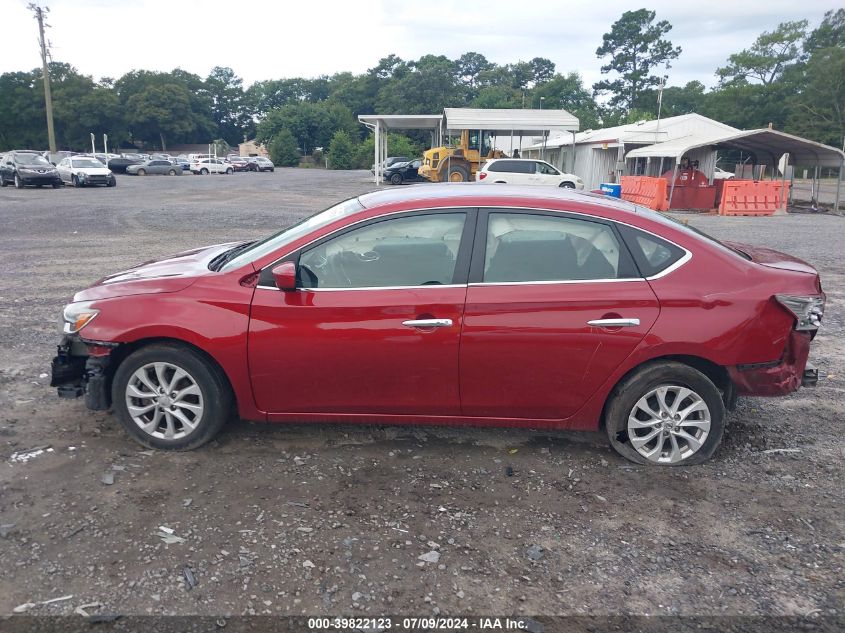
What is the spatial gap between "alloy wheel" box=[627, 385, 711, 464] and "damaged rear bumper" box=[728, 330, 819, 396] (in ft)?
0.93

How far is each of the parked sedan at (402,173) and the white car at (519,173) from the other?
11931 millimetres

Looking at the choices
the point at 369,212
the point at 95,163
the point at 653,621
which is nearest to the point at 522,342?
the point at 369,212

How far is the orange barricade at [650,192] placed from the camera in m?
24.5

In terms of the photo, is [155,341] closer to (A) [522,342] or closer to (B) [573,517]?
(A) [522,342]

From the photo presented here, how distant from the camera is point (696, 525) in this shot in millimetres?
3625

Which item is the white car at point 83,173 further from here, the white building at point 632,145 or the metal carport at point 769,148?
the metal carport at point 769,148

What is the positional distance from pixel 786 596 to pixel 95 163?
35.4 m

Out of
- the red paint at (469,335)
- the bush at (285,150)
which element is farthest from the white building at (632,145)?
the bush at (285,150)

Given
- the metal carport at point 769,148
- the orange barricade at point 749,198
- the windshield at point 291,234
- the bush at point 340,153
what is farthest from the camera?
the bush at point 340,153

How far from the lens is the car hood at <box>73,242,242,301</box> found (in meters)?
4.27

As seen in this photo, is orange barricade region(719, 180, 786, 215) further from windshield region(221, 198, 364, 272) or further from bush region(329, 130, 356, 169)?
bush region(329, 130, 356, 169)

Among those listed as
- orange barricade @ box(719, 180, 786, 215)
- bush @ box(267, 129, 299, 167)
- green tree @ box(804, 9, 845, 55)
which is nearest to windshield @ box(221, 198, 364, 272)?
orange barricade @ box(719, 180, 786, 215)

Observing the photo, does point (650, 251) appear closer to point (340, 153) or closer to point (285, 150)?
point (340, 153)

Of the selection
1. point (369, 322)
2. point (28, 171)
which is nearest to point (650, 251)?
point (369, 322)
